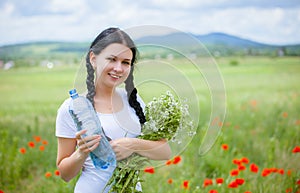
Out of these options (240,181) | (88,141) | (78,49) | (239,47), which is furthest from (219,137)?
(88,141)

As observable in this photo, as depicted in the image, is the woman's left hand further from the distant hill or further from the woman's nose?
the distant hill

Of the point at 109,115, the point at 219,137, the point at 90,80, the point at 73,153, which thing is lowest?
→ the point at 219,137

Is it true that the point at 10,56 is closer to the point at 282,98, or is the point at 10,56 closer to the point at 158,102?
the point at 282,98

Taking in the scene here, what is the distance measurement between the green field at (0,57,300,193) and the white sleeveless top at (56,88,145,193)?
13.9 inches

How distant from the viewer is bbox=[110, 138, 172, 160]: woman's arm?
1434 mm

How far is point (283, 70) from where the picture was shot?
201 inches

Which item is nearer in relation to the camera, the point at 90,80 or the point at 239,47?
the point at 90,80

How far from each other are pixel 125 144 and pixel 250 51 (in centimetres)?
372

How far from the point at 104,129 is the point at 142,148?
143mm

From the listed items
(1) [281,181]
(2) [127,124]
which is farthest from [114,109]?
(1) [281,181]

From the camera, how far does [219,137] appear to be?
3391 millimetres

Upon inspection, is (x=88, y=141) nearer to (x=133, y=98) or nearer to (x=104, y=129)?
(x=104, y=129)

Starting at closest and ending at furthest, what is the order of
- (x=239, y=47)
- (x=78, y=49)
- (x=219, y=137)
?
(x=219, y=137) < (x=78, y=49) < (x=239, y=47)

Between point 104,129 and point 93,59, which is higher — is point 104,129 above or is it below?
below
